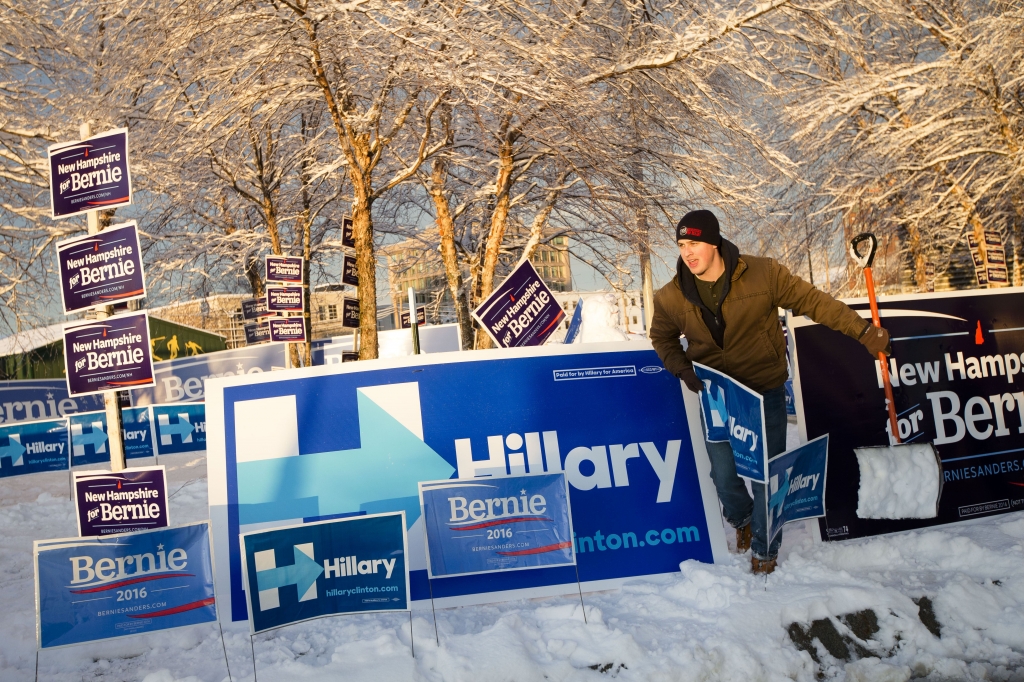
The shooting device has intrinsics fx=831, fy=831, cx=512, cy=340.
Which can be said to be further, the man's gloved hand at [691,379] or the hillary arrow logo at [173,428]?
the hillary arrow logo at [173,428]

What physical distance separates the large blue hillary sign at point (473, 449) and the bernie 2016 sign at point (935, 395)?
970 millimetres

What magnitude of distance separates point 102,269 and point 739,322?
429 cm

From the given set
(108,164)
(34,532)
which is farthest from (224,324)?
(108,164)

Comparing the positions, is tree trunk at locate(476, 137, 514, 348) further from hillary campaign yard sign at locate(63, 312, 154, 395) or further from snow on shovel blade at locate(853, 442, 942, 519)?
snow on shovel blade at locate(853, 442, 942, 519)

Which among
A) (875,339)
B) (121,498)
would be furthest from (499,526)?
(121,498)

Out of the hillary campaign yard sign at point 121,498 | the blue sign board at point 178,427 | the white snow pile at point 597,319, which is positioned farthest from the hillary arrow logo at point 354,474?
the blue sign board at point 178,427

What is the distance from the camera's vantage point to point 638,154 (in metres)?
11.4

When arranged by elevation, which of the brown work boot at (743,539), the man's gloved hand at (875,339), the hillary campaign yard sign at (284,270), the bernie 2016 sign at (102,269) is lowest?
the brown work boot at (743,539)

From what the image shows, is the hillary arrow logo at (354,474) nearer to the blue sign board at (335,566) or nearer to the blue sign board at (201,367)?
the blue sign board at (335,566)

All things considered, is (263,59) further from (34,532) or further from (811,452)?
(811,452)

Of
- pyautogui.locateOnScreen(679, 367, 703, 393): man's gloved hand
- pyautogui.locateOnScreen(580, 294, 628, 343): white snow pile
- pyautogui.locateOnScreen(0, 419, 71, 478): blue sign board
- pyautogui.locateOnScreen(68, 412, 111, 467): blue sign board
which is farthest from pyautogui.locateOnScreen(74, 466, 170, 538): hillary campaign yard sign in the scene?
pyautogui.locateOnScreen(580, 294, 628, 343): white snow pile

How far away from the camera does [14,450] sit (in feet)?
41.9

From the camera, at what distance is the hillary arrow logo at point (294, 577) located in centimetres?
418

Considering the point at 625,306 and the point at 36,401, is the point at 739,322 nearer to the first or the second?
the point at 625,306
